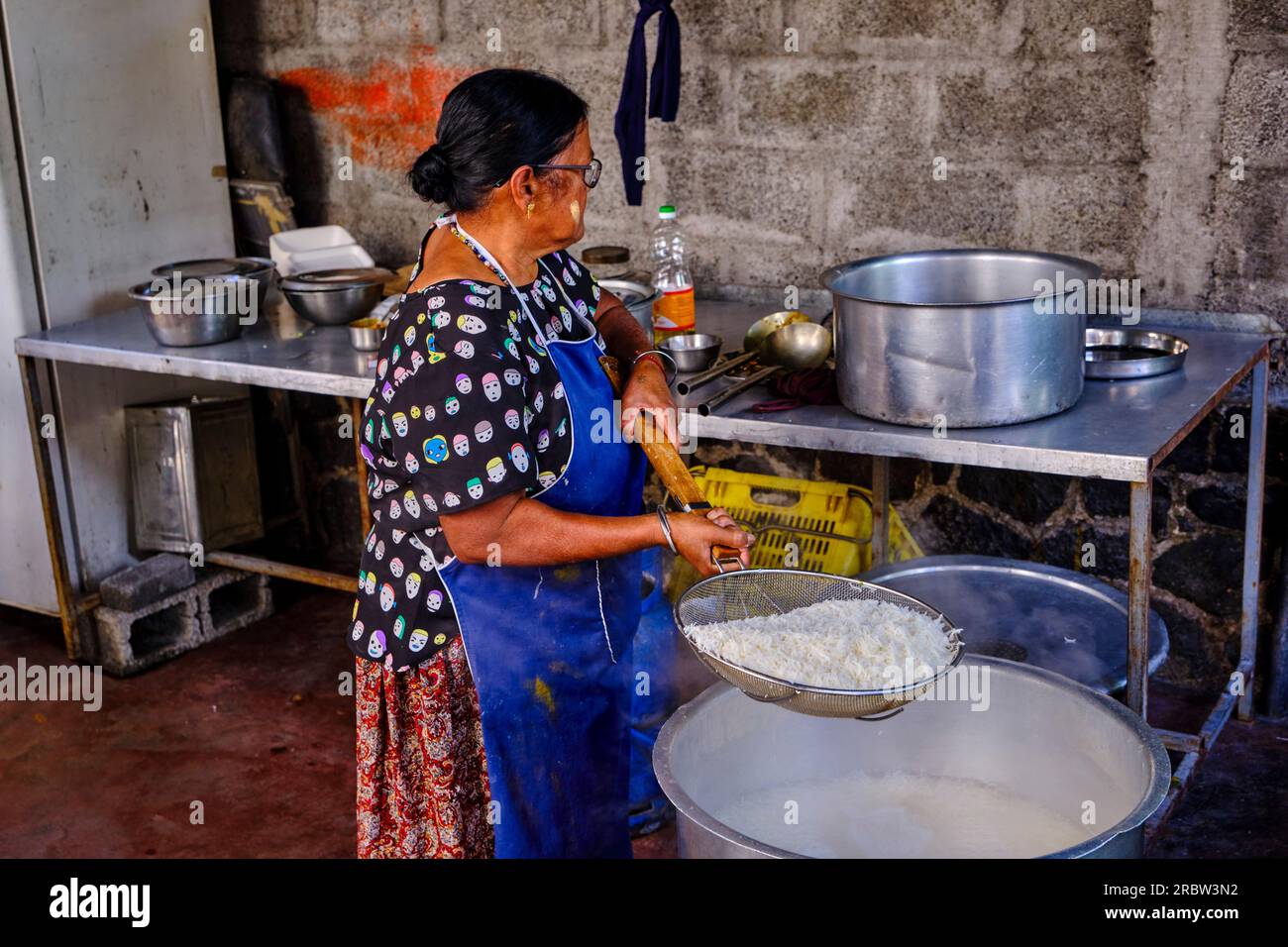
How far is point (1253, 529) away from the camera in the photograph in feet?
11.7

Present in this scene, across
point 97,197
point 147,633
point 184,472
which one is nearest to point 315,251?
point 97,197

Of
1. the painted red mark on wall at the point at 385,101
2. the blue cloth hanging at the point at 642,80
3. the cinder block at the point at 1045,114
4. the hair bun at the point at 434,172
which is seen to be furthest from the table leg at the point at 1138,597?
the painted red mark on wall at the point at 385,101

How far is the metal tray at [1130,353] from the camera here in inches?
126

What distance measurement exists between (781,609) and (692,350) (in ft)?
3.82

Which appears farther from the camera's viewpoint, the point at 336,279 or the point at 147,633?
the point at 147,633

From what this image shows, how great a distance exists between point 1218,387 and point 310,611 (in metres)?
3.17

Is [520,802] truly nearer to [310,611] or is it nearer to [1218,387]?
[1218,387]

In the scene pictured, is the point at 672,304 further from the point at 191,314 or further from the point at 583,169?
the point at 191,314

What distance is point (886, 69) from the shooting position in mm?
3832

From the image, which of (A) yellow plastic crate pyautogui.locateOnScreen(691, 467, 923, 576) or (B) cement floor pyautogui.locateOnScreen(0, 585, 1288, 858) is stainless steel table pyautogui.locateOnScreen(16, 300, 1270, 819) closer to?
(A) yellow plastic crate pyautogui.locateOnScreen(691, 467, 923, 576)

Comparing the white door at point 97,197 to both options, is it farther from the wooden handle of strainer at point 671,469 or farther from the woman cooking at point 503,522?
the wooden handle of strainer at point 671,469

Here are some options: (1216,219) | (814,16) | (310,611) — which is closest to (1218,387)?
(1216,219)

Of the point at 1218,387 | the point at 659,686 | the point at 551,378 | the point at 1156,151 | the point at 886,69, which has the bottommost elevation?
the point at 659,686

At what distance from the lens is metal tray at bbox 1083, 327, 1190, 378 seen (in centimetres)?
321
